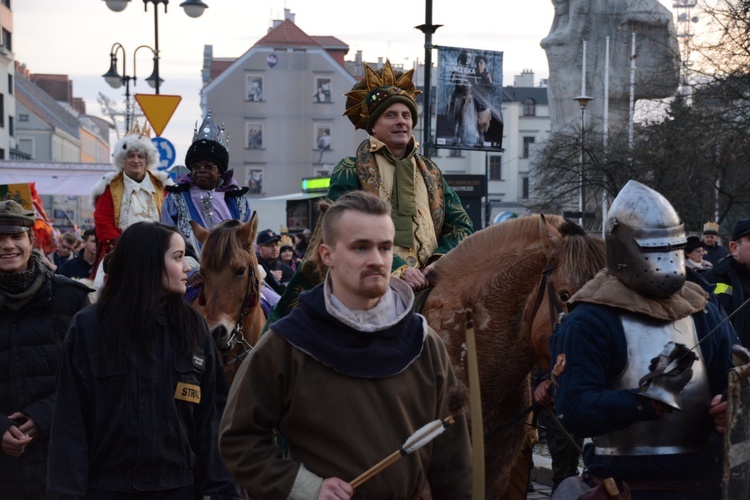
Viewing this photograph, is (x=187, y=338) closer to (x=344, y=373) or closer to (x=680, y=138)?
(x=344, y=373)

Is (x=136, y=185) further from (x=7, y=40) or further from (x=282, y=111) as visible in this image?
(x=282, y=111)

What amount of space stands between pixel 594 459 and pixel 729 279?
4.92m

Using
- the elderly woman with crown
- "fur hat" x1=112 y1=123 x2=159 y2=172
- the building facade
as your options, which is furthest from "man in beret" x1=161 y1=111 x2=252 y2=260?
the building facade

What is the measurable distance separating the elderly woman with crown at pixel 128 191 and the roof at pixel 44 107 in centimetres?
9229

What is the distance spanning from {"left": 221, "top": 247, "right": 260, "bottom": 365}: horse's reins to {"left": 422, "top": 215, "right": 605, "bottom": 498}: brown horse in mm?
2632

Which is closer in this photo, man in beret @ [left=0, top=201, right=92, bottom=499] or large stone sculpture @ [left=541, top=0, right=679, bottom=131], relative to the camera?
man in beret @ [left=0, top=201, right=92, bottom=499]

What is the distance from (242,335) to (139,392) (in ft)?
11.3

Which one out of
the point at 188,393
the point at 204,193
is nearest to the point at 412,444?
the point at 188,393

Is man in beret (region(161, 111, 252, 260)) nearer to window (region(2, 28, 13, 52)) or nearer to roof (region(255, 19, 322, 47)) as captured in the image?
window (region(2, 28, 13, 52))

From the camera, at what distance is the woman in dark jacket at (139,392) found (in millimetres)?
4859

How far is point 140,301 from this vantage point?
506 centimetres

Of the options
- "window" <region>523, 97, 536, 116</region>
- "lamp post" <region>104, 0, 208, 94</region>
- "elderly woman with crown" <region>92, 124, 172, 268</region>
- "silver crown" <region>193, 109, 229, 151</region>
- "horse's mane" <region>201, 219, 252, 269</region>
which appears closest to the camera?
"horse's mane" <region>201, 219, 252, 269</region>

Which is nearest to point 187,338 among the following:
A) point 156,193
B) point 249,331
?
point 249,331

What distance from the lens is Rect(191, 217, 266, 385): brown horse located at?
27.2 ft
